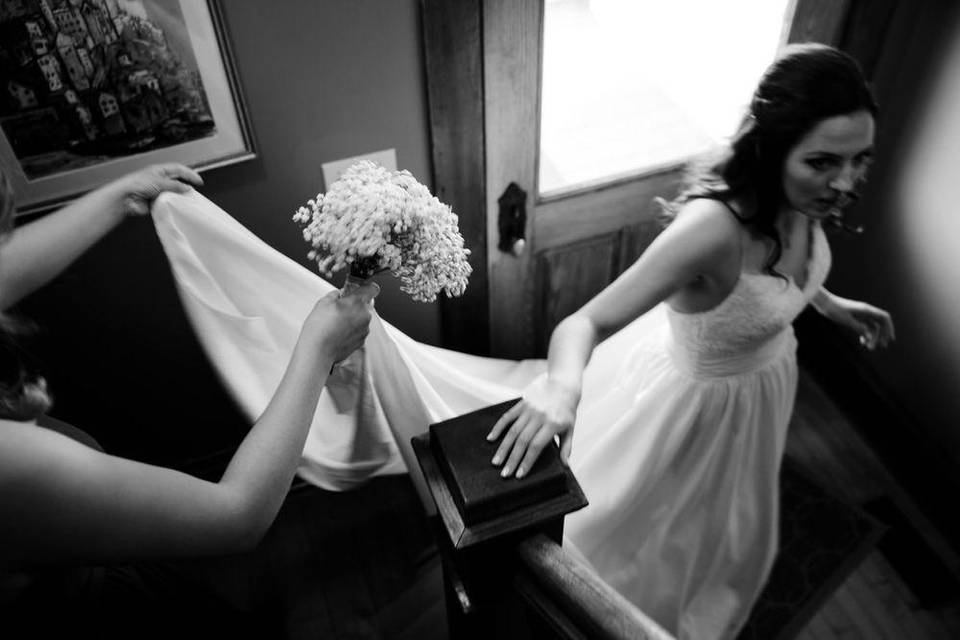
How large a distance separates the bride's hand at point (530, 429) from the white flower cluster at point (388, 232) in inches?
11.4

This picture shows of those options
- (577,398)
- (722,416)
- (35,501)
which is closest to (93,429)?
(35,501)

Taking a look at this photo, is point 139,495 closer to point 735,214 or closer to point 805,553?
point 735,214

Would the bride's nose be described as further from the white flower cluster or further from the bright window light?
the white flower cluster

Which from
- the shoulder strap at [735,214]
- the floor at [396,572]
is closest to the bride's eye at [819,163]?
the shoulder strap at [735,214]

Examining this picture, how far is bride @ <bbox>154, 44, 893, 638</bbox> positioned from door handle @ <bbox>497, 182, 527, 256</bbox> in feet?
1.49

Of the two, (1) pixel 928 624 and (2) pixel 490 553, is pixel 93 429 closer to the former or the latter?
(2) pixel 490 553

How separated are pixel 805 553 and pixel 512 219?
1.60 m

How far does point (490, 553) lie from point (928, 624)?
2093 millimetres

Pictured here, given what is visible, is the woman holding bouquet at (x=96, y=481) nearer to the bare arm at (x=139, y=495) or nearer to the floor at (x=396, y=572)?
the bare arm at (x=139, y=495)

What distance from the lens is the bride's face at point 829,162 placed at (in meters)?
1.63

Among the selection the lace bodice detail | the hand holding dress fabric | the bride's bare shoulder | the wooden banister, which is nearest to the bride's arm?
the bride's bare shoulder

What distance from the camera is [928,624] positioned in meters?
2.36

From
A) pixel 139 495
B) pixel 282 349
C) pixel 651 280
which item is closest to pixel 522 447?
pixel 139 495

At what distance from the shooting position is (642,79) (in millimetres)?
2635
